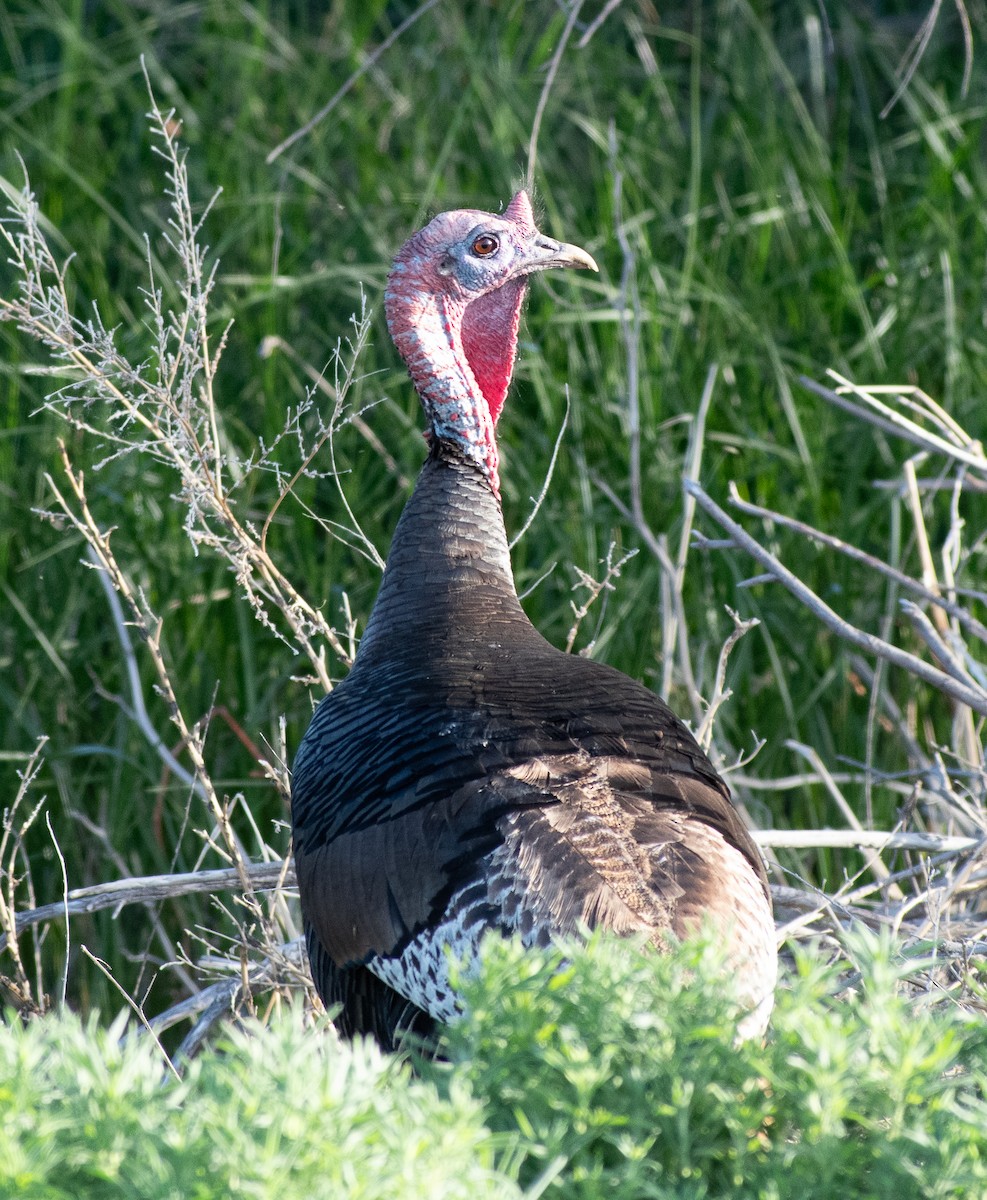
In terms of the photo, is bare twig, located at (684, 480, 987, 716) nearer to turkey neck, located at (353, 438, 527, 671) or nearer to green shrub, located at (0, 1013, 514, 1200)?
turkey neck, located at (353, 438, 527, 671)

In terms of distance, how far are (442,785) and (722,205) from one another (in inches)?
121

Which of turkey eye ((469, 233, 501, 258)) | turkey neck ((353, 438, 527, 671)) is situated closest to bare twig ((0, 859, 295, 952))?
turkey neck ((353, 438, 527, 671))

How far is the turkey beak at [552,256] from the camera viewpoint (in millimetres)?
3164

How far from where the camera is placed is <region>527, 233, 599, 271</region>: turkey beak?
3.16 meters

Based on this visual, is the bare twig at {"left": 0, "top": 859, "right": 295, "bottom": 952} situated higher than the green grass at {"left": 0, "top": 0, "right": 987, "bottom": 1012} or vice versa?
the green grass at {"left": 0, "top": 0, "right": 987, "bottom": 1012}

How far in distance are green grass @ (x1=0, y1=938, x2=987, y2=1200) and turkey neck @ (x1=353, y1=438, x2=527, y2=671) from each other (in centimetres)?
139

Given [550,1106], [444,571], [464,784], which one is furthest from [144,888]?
[550,1106]

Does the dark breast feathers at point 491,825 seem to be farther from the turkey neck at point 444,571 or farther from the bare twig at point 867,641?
the bare twig at point 867,641

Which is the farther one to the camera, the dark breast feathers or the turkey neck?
the turkey neck

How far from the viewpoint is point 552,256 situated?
3.18 metres

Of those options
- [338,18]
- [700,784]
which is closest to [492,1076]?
[700,784]

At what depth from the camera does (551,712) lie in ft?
7.88

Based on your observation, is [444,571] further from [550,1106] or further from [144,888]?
[550,1106]

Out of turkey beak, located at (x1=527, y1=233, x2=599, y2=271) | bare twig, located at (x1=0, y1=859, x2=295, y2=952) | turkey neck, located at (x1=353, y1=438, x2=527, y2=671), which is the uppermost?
turkey beak, located at (x1=527, y1=233, x2=599, y2=271)
